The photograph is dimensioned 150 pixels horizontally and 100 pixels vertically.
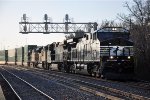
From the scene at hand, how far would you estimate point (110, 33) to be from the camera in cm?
2520

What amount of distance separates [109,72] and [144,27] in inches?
465

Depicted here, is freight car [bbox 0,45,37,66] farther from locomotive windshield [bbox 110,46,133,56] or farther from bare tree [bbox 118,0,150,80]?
locomotive windshield [bbox 110,46,133,56]

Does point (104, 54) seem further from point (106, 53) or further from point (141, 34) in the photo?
point (141, 34)

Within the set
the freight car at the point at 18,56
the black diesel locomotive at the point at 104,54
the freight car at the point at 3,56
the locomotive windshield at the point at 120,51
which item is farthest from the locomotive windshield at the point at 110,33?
the freight car at the point at 3,56

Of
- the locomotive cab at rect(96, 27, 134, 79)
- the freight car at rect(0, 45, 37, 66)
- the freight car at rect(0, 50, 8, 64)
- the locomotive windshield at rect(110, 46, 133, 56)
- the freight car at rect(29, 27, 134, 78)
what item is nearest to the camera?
the locomotive cab at rect(96, 27, 134, 79)

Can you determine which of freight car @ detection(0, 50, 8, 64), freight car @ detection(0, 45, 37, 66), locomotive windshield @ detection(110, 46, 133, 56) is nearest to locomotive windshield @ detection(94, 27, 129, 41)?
locomotive windshield @ detection(110, 46, 133, 56)

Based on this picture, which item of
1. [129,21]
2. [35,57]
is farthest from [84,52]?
[35,57]

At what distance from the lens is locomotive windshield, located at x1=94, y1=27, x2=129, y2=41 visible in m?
25.0

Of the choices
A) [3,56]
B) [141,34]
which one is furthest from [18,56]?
[141,34]

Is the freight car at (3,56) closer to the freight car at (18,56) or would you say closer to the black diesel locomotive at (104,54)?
the freight car at (18,56)

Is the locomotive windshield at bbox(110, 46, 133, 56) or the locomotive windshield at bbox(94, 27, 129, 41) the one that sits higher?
the locomotive windshield at bbox(94, 27, 129, 41)

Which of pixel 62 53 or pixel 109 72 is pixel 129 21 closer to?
pixel 62 53

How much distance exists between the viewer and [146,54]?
30.6m

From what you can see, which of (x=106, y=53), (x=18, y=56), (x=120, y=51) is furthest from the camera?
(x=18, y=56)
